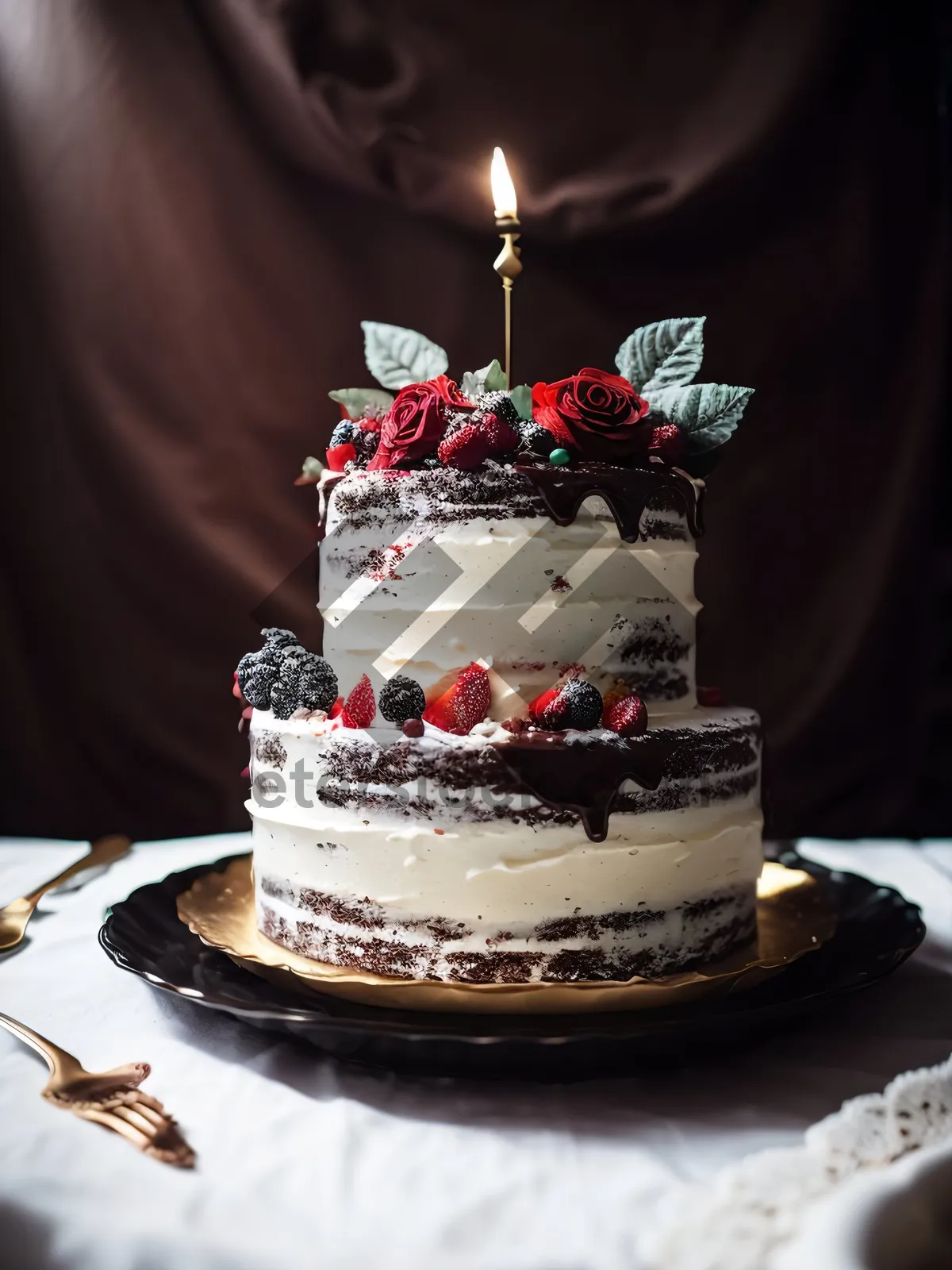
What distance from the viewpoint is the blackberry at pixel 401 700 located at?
5.20ft

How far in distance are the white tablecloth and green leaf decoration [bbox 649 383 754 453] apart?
0.97 metres

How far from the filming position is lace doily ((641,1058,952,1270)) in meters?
1.01

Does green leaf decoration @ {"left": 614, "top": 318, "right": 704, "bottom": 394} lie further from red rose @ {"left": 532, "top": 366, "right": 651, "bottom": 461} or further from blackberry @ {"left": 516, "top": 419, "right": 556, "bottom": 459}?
blackberry @ {"left": 516, "top": 419, "right": 556, "bottom": 459}

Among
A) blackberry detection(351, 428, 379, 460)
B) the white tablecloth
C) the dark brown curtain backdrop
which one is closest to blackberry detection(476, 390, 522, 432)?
blackberry detection(351, 428, 379, 460)

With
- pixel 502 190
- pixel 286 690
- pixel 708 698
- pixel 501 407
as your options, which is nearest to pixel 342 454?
pixel 501 407

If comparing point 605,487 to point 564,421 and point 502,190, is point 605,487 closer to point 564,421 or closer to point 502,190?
point 564,421

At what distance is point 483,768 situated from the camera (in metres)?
1.53

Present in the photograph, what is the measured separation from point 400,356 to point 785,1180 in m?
1.60

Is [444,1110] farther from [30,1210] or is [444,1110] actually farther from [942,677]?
[942,677]

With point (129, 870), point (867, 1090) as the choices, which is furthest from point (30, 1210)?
point (129, 870)

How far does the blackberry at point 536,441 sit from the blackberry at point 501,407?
18 millimetres

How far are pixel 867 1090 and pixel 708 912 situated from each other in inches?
15.1

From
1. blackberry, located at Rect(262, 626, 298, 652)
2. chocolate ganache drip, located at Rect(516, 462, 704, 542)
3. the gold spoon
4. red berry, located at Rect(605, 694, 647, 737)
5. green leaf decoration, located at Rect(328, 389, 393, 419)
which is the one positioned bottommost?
the gold spoon

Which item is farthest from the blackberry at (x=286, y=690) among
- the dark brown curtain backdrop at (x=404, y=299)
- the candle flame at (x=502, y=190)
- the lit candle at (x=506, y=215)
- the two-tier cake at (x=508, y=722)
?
the dark brown curtain backdrop at (x=404, y=299)
